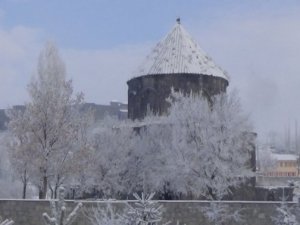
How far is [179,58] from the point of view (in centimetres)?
3738

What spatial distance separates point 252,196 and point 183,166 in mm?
5747

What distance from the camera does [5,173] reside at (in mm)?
62031

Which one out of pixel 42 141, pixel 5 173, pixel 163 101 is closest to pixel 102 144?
pixel 163 101

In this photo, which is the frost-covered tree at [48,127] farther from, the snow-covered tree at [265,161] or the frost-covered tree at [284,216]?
the snow-covered tree at [265,161]

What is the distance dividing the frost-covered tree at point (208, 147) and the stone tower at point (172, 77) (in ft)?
13.5

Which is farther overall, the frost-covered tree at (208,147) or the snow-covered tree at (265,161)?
the snow-covered tree at (265,161)

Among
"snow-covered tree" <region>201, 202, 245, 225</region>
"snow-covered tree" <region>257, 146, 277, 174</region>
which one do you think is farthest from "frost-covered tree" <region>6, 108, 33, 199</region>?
"snow-covered tree" <region>257, 146, 277, 174</region>

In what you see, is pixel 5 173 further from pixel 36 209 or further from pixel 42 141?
pixel 36 209

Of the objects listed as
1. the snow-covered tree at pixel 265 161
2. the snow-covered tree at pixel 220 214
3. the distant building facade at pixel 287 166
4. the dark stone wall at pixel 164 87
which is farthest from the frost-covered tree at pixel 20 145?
the distant building facade at pixel 287 166

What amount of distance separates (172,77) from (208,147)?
870 centimetres

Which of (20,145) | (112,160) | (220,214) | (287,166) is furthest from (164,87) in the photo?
(287,166)

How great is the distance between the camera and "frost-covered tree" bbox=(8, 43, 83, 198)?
2542 centimetres

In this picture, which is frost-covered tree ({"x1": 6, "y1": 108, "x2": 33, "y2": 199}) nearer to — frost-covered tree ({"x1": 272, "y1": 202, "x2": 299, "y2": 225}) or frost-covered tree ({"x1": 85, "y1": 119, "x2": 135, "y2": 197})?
frost-covered tree ({"x1": 85, "y1": 119, "x2": 135, "y2": 197})

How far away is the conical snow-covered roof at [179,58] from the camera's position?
3669 cm
